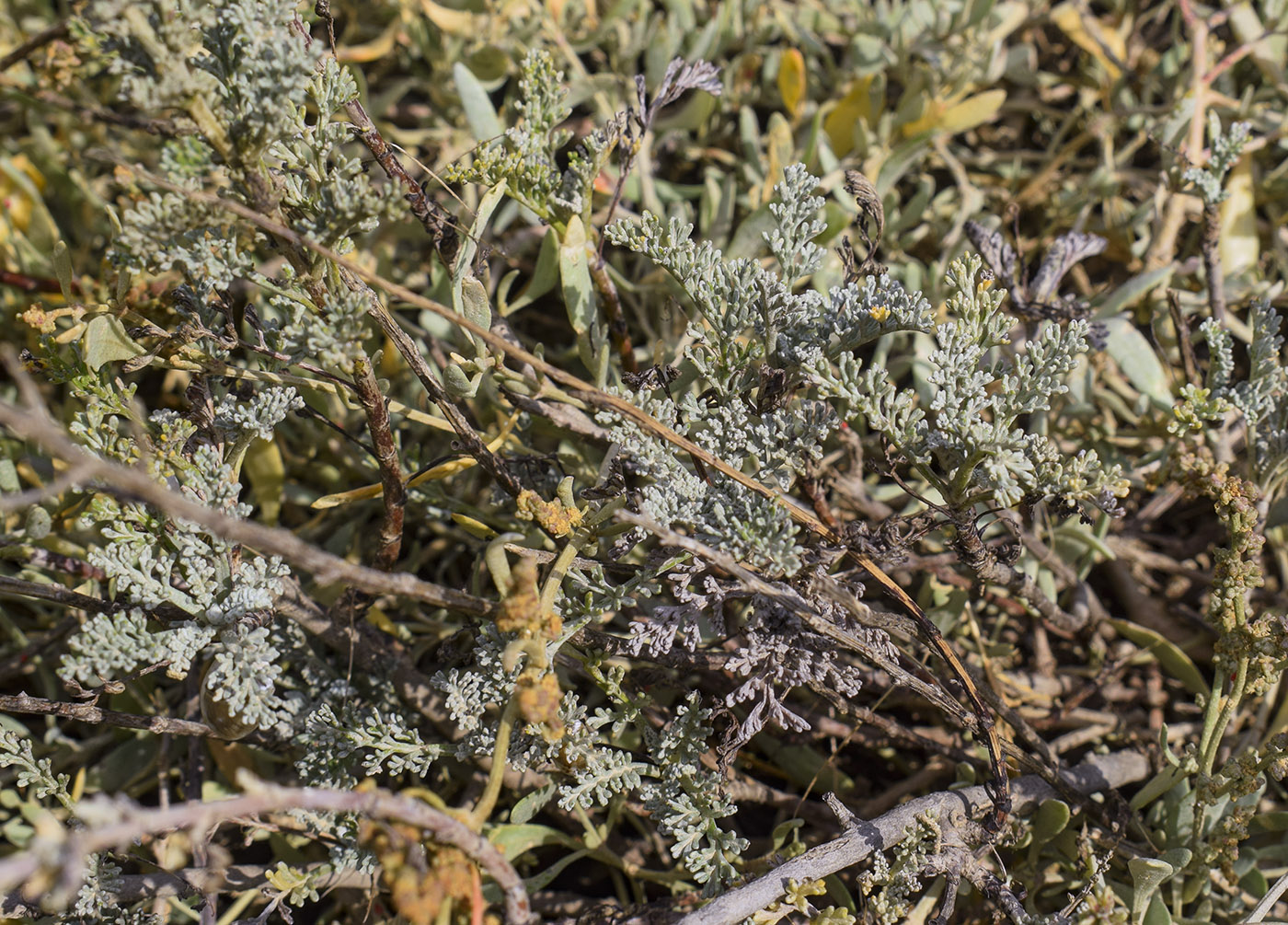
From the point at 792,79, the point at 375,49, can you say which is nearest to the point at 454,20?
the point at 375,49

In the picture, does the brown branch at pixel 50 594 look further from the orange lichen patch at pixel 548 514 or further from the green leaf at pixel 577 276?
the green leaf at pixel 577 276

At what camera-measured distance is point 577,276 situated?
172 centimetres

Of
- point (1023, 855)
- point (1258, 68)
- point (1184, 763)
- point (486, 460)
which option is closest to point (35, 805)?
point (486, 460)

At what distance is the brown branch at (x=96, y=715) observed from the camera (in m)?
1.53

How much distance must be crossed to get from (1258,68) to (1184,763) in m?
2.01

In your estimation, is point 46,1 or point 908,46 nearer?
point 908,46

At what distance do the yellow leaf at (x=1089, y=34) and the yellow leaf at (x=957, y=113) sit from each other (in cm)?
46

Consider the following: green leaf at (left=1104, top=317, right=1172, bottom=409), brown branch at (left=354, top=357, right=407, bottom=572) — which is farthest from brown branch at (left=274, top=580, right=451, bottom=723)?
green leaf at (left=1104, top=317, right=1172, bottom=409)

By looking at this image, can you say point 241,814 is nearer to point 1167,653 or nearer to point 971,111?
point 1167,653

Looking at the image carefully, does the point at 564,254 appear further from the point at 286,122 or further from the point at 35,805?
the point at 35,805

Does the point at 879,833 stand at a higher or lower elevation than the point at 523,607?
lower

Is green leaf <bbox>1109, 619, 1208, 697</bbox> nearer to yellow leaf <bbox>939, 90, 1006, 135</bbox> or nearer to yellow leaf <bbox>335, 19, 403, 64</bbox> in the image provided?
yellow leaf <bbox>939, 90, 1006, 135</bbox>

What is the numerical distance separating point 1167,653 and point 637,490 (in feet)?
3.95

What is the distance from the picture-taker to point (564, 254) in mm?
1690
